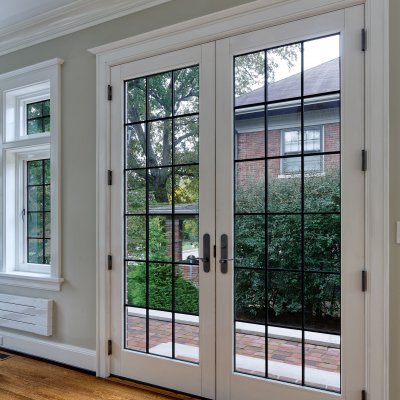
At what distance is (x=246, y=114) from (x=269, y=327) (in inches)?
52.4

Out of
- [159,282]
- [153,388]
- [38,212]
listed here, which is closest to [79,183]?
[38,212]

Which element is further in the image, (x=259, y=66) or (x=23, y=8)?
(x=23, y=8)

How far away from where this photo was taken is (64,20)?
3.32m

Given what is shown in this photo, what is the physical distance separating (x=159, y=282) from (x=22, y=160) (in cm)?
195

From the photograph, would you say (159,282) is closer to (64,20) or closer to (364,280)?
(364,280)

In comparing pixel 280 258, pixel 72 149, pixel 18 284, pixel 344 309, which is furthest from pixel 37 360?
pixel 344 309

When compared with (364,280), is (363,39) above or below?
above

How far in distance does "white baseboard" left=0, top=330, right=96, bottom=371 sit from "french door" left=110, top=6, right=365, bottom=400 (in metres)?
0.25

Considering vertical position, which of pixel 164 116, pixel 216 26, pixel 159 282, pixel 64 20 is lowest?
pixel 159 282

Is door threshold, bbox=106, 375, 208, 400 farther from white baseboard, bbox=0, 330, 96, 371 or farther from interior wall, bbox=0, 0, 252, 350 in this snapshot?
interior wall, bbox=0, 0, 252, 350

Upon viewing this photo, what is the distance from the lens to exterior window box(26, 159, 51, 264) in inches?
145

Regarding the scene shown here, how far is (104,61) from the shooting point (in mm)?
3158

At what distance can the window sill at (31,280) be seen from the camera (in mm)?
3389
